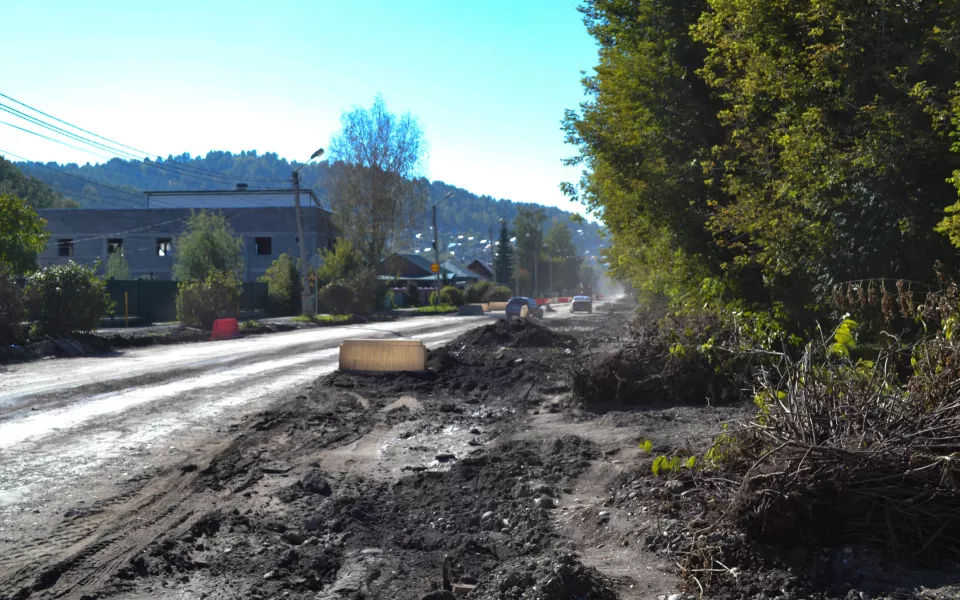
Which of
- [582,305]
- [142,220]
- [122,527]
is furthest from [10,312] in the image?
[142,220]

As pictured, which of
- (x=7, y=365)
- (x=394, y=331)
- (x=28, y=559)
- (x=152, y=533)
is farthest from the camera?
(x=394, y=331)

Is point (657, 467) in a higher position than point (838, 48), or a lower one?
lower

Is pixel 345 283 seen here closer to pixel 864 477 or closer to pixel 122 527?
pixel 122 527

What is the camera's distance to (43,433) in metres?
10.1

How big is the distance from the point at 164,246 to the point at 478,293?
27.0 metres

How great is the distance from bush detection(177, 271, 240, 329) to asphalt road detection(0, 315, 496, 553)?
10593mm

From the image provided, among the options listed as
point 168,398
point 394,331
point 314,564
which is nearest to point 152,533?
point 314,564

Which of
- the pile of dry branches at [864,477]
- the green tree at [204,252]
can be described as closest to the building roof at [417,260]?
the green tree at [204,252]

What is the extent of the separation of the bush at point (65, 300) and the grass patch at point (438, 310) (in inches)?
1410

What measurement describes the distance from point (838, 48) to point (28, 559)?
31.3 ft

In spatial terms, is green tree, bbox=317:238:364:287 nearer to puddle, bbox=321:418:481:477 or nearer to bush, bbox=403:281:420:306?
bush, bbox=403:281:420:306

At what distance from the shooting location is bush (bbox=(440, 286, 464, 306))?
6962 cm

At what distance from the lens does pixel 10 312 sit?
889 inches

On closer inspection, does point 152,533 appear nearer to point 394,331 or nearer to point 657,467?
point 657,467
